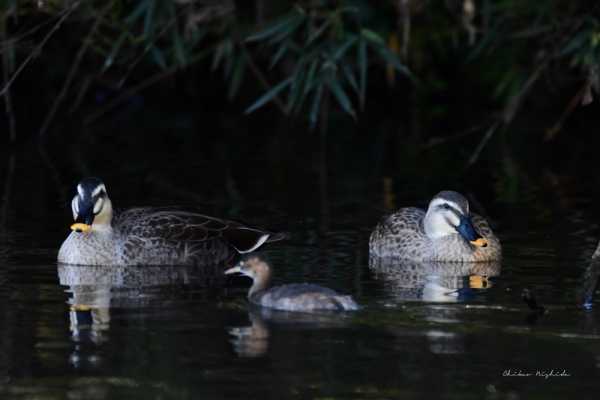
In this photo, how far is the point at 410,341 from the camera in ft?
23.6

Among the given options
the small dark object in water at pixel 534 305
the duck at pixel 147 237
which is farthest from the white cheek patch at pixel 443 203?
the small dark object in water at pixel 534 305

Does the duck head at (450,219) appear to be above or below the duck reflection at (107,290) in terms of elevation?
above

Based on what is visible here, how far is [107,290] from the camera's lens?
893 centimetres

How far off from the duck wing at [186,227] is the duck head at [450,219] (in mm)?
1345

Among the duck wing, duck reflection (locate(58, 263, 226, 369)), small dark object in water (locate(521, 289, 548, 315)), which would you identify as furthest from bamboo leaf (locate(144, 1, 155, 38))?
small dark object in water (locate(521, 289, 548, 315))

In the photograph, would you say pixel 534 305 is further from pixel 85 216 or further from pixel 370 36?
pixel 370 36

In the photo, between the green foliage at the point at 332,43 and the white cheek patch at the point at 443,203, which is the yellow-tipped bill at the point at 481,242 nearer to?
the white cheek patch at the point at 443,203

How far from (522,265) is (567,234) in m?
1.61

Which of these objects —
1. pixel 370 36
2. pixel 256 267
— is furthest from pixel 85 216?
pixel 370 36

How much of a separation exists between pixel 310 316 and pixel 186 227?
107 inches

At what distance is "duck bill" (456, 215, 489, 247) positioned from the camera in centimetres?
989

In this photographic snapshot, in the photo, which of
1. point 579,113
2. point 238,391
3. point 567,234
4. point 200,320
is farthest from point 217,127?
point 238,391

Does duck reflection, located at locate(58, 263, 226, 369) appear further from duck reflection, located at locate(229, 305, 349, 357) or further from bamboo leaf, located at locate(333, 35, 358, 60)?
bamboo leaf, located at locate(333, 35, 358, 60)

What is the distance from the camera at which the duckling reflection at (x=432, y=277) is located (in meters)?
8.67
